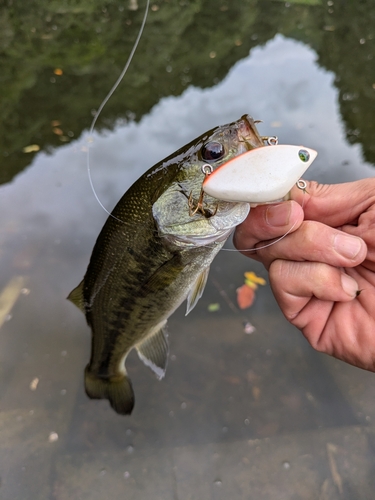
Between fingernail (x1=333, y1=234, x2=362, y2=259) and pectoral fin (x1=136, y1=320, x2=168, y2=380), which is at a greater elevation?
fingernail (x1=333, y1=234, x2=362, y2=259)

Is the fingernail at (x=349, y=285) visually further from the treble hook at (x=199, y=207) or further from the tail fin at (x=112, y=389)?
the tail fin at (x=112, y=389)

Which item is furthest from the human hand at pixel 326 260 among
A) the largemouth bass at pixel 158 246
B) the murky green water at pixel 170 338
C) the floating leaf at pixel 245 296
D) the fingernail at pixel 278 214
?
the floating leaf at pixel 245 296

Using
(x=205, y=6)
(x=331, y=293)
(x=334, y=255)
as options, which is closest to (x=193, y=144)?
(x=334, y=255)

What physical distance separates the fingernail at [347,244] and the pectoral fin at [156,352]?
1200 mm

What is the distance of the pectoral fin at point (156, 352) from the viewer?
220 cm

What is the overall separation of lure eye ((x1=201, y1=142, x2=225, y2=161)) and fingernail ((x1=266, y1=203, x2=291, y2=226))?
380mm

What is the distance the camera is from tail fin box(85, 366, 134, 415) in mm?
2352

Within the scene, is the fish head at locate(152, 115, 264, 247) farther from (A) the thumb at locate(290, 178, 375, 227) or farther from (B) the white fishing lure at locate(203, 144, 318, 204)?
(A) the thumb at locate(290, 178, 375, 227)

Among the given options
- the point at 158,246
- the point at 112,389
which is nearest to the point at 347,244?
the point at 158,246

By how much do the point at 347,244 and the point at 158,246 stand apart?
33.3 inches

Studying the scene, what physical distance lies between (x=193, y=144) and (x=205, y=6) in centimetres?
1177

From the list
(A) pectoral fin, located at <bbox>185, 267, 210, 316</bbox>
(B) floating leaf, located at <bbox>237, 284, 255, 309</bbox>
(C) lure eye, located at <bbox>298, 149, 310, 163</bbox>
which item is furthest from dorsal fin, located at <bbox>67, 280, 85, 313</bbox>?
(B) floating leaf, located at <bbox>237, 284, 255, 309</bbox>

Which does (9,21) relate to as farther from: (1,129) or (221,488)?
(221,488)

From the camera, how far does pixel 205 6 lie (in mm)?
10664
